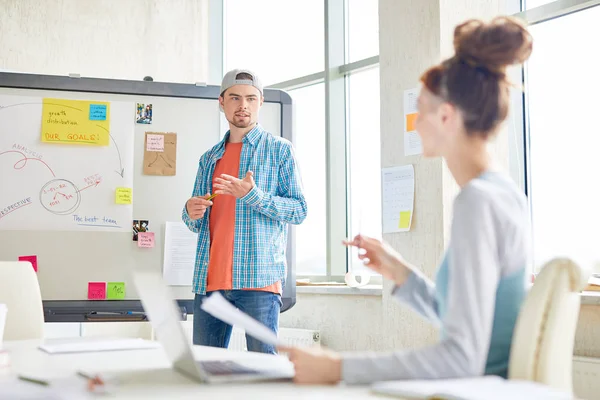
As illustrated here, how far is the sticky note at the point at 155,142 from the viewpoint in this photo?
310cm

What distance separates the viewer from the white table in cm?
94

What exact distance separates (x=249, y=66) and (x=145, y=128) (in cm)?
159

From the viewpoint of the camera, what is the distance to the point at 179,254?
309cm

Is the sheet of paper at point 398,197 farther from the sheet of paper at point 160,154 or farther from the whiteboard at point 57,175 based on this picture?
the whiteboard at point 57,175

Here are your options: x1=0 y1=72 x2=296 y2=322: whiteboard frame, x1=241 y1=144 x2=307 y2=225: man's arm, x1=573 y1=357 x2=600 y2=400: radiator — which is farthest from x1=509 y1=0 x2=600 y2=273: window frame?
x1=241 y1=144 x2=307 y2=225: man's arm

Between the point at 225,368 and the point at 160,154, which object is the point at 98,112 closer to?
the point at 160,154

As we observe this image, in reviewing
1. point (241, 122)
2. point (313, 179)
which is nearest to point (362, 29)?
point (313, 179)

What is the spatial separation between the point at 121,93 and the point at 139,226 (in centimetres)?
59

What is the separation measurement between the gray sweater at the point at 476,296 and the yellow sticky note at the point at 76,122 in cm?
229

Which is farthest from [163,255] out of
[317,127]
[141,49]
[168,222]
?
[141,49]

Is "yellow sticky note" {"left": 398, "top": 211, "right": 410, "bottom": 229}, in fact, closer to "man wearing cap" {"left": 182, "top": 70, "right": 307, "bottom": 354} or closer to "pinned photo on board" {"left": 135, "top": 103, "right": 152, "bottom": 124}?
"man wearing cap" {"left": 182, "top": 70, "right": 307, "bottom": 354}

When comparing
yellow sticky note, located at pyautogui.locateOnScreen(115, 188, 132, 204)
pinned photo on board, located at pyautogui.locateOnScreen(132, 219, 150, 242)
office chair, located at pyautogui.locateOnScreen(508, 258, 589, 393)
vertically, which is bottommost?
office chair, located at pyautogui.locateOnScreen(508, 258, 589, 393)

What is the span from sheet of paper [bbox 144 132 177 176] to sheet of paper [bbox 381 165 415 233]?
0.95 m

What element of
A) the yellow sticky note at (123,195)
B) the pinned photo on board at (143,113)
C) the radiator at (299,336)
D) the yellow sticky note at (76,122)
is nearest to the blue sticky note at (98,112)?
the yellow sticky note at (76,122)
